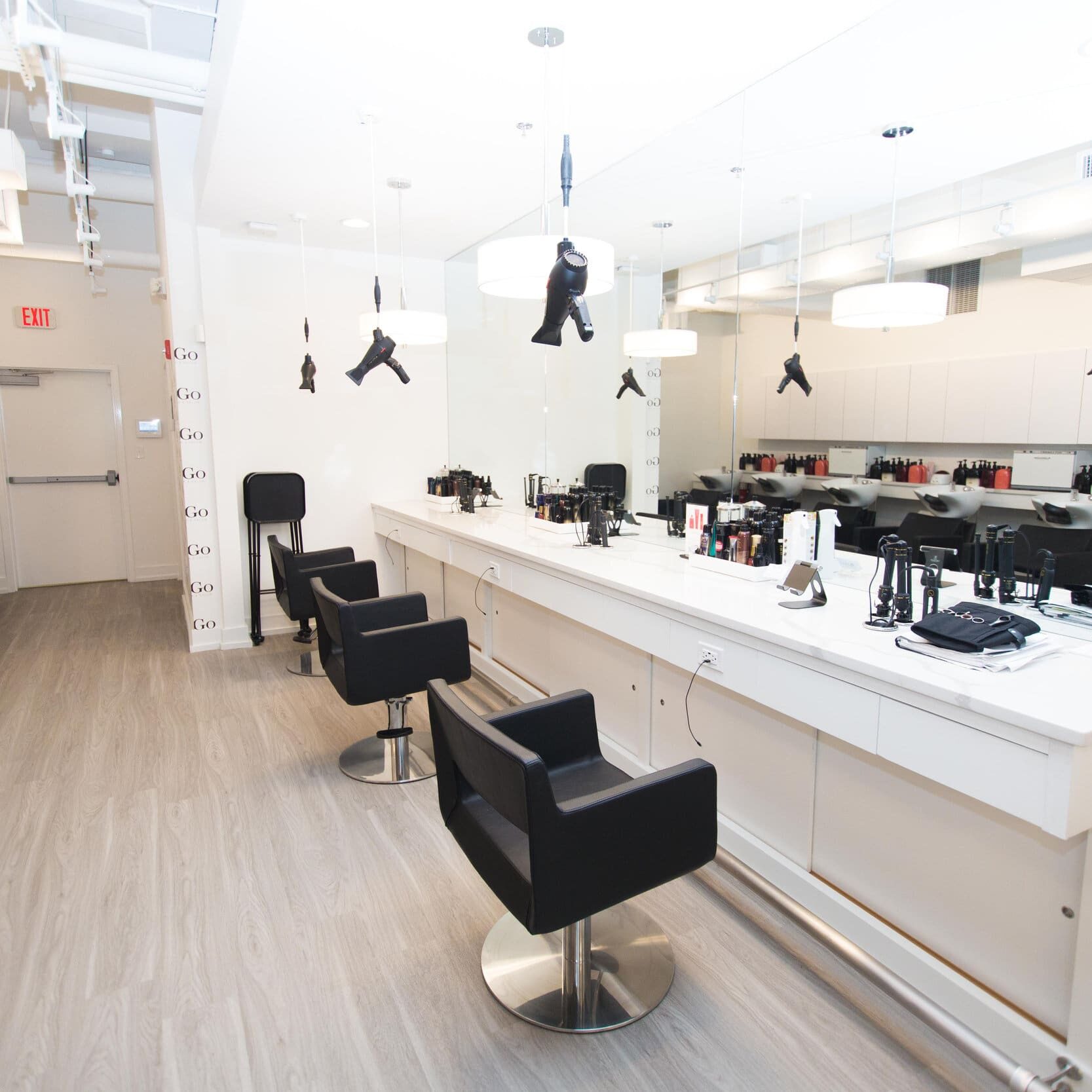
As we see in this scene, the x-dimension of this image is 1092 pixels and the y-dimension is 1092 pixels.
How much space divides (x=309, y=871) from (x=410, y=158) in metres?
A: 2.93

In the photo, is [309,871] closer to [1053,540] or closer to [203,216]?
[1053,540]

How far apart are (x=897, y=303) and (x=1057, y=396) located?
20.2 inches

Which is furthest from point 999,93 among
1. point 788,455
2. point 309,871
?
point 309,871

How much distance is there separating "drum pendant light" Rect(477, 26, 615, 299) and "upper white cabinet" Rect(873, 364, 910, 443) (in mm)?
995

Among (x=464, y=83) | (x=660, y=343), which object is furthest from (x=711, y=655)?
(x=464, y=83)

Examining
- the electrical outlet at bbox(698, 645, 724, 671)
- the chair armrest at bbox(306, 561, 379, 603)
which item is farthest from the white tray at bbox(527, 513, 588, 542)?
the electrical outlet at bbox(698, 645, 724, 671)

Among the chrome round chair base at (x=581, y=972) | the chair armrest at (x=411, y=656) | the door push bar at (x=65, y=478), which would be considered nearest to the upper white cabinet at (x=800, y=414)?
the chair armrest at (x=411, y=656)

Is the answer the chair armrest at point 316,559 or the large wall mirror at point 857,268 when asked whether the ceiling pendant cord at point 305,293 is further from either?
the large wall mirror at point 857,268

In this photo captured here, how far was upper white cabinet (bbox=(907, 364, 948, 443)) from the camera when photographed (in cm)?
239

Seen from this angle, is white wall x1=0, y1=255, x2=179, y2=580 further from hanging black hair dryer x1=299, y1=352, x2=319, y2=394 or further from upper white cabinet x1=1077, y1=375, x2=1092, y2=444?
upper white cabinet x1=1077, y1=375, x2=1092, y2=444

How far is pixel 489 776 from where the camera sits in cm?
156

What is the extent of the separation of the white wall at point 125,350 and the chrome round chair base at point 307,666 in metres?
2.86

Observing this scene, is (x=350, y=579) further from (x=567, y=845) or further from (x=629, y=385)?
(x=567, y=845)

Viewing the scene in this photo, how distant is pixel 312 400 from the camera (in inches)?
200
